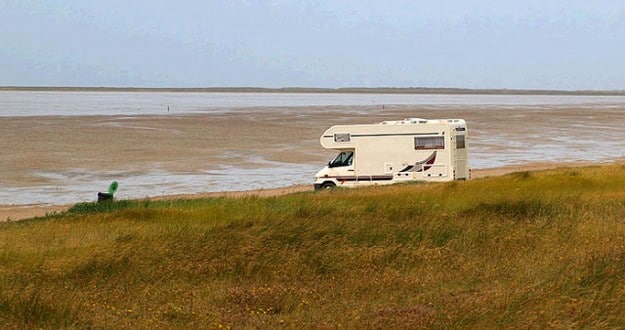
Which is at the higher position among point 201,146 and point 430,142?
point 430,142

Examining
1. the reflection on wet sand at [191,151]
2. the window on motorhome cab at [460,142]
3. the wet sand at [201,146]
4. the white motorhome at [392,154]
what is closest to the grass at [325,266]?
the white motorhome at [392,154]

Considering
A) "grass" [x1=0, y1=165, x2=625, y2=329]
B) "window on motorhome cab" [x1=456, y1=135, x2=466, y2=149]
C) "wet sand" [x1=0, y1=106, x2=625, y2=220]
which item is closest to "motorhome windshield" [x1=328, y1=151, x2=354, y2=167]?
"wet sand" [x1=0, y1=106, x2=625, y2=220]

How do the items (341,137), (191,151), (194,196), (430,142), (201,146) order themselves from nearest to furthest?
(194,196), (430,142), (341,137), (191,151), (201,146)

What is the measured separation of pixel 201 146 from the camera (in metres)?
51.0

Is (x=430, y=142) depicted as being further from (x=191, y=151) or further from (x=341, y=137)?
(x=191, y=151)

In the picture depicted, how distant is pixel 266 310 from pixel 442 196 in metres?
10.7

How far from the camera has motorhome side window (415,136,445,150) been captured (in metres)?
29.5

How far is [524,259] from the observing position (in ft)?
40.1

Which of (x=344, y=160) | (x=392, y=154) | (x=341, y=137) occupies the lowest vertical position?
(x=344, y=160)

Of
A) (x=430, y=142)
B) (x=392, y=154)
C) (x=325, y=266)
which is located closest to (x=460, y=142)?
(x=430, y=142)

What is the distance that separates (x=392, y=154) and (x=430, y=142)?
1.27 meters

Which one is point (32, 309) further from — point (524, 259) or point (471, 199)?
point (471, 199)

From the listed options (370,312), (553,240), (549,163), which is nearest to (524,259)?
(553,240)

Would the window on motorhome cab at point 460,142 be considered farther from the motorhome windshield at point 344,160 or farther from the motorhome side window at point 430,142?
the motorhome windshield at point 344,160
